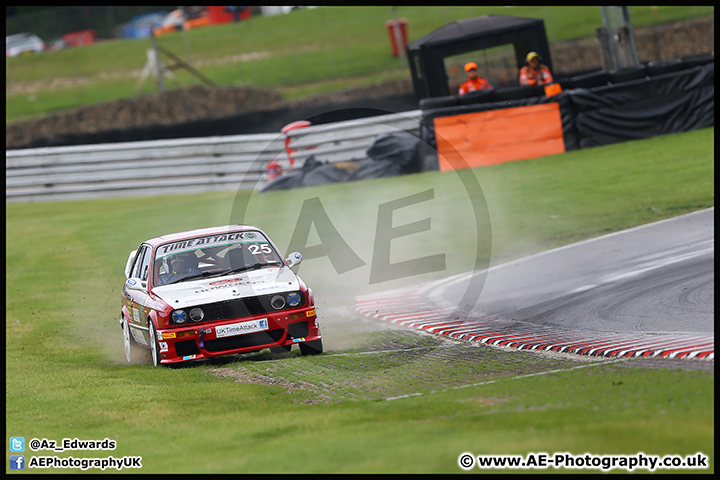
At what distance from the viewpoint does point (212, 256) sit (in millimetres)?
9938

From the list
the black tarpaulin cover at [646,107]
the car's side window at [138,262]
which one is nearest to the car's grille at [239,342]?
the car's side window at [138,262]

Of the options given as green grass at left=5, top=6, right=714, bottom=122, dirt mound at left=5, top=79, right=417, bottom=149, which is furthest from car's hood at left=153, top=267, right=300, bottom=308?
green grass at left=5, top=6, right=714, bottom=122

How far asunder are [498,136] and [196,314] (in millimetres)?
11885

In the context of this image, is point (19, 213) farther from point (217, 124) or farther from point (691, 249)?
point (691, 249)

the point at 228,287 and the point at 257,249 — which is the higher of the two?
the point at 257,249

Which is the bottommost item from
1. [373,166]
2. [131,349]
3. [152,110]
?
[131,349]

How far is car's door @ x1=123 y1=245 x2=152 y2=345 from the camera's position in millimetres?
9273

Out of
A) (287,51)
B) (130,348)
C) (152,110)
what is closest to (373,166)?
(130,348)

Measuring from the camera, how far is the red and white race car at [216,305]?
870 centimetres

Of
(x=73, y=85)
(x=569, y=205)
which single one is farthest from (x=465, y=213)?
(x=73, y=85)

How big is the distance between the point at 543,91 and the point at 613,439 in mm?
14881

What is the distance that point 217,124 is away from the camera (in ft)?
89.7

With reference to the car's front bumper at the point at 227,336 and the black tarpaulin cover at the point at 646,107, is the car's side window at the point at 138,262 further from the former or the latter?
the black tarpaulin cover at the point at 646,107

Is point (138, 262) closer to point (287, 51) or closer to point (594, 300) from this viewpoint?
point (594, 300)
